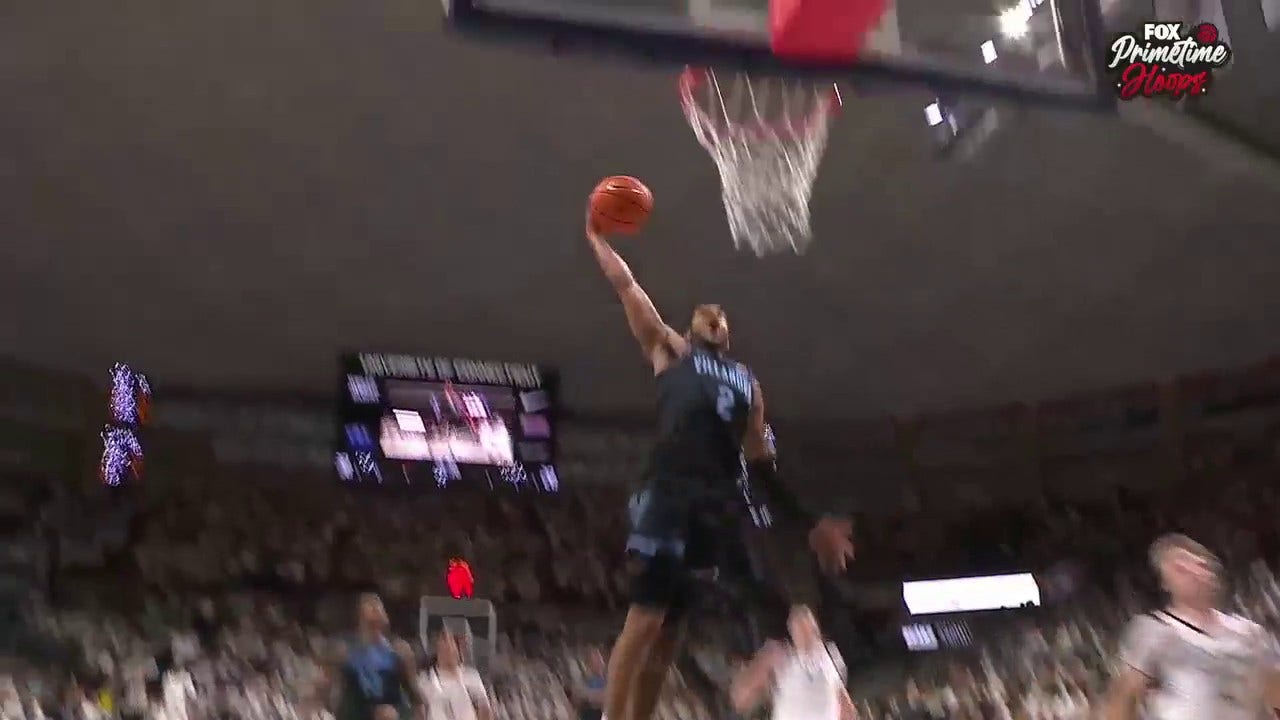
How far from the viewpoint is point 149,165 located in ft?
27.9

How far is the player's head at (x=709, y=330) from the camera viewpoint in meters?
3.06

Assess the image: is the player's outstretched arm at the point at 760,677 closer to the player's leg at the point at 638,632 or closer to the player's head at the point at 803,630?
the player's head at the point at 803,630

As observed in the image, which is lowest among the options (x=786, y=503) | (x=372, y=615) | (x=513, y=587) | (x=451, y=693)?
(x=513, y=587)

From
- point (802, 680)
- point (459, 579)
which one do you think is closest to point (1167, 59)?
point (802, 680)

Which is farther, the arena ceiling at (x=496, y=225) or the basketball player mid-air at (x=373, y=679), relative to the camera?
the arena ceiling at (x=496, y=225)

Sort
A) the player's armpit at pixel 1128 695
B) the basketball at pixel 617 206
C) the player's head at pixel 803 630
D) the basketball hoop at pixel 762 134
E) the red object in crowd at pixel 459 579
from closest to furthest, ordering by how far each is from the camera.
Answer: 1. the player's armpit at pixel 1128 695
2. the basketball at pixel 617 206
3. the player's head at pixel 803 630
4. the basketball hoop at pixel 762 134
5. the red object in crowd at pixel 459 579

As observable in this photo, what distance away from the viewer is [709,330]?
121 inches

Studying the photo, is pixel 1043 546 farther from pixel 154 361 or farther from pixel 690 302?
pixel 154 361

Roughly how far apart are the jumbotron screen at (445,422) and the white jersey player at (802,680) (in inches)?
276

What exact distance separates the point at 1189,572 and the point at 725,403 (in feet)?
4.50

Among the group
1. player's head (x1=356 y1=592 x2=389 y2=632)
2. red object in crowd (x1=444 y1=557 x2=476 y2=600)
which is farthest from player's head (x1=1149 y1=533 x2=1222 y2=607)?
red object in crowd (x1=444 y1=557 x2=476 y2=600)

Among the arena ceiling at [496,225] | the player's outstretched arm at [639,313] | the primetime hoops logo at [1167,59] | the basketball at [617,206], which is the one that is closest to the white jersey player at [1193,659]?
the player's outstretched arm at [639,313]

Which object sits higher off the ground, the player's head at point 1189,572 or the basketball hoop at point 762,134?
the basketball hoop at point 762,134

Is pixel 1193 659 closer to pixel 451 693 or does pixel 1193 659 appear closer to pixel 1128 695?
pixel 1128 695
